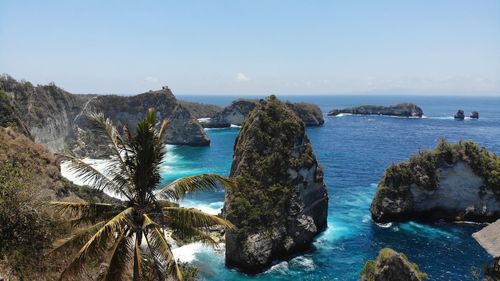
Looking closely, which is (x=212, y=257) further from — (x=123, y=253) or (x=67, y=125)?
(x=67, y=125)

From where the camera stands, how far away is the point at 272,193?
53.5 metres

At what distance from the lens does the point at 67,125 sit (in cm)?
11738

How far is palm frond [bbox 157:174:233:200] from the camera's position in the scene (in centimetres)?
1688

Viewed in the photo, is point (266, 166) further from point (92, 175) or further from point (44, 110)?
point (44, 110)

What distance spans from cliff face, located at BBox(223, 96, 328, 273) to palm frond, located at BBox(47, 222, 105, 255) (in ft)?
107

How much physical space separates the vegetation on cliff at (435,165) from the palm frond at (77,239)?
56253 millimetres

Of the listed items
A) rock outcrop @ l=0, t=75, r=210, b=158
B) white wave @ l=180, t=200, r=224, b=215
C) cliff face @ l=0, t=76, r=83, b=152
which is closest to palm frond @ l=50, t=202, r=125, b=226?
rock outcrop @ l=0, t=75, r=210, b=158

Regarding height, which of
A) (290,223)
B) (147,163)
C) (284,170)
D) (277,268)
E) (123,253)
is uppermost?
(147,163)

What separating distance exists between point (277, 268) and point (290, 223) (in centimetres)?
641

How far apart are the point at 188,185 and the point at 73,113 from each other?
11710cm

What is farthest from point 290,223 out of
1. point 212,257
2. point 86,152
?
point 86,152

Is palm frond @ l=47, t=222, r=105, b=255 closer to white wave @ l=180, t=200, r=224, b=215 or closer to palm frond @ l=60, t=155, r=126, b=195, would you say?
palm frond @ l=60, t=155, r=126, b=195

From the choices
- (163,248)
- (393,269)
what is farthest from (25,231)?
(393,269)

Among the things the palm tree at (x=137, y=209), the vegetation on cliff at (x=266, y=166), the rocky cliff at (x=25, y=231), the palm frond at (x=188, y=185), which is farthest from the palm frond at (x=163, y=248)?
the vegetation on cliff at (x=266, y=166)
